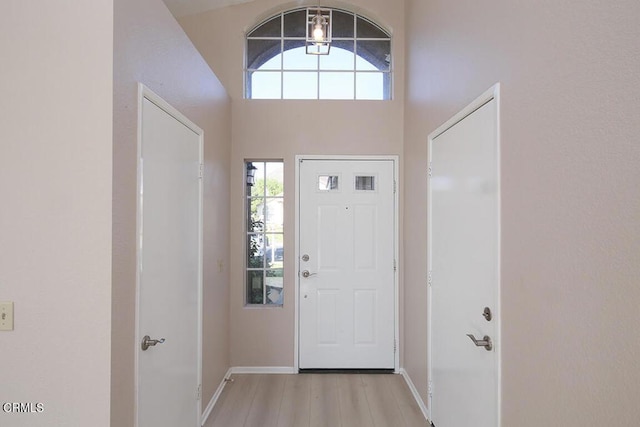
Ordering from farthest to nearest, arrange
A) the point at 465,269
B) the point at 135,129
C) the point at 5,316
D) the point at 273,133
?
the point at 273,133, the point at 465,269, the point at 135,129, the point at 5,316

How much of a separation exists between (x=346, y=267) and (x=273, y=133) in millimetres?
1464

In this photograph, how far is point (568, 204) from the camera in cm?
111

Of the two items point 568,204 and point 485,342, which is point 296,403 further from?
point 568,204

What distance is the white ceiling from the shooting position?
3.24 m

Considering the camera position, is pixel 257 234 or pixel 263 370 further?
pixel 257 234

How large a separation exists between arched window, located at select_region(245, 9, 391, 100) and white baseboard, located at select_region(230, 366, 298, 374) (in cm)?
261

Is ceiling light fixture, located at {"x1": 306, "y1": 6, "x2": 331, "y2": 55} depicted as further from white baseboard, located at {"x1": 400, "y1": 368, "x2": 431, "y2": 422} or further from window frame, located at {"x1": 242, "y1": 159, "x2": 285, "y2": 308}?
white baseboard, located at {"x1": 400, "y1": 368, "x2": 431, "y2": 422}

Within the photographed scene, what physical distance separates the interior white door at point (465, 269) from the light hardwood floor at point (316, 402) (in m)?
0.41

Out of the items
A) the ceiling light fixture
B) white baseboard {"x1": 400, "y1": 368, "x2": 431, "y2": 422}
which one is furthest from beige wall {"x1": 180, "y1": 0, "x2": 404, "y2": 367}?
white baseboard {"x1": 400, "y1": 368, "x2": 431, "y2": 422}

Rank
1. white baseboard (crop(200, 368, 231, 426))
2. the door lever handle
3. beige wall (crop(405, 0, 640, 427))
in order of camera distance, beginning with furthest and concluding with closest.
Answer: white baseboard (crop(200, 368, 231, 426)) < the door lever handle < beige wall (crop(405, 0, 640, 427))

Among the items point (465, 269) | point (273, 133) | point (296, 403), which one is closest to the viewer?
point (465, 269)

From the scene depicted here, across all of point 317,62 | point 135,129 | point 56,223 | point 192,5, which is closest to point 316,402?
point 56,223

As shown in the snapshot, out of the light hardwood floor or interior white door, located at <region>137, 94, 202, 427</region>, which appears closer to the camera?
interior white door, located at <region>137, 94, 202, 427</region>

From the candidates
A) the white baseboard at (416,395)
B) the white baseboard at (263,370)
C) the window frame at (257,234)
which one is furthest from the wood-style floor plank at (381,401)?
the window frame at (257,234)
